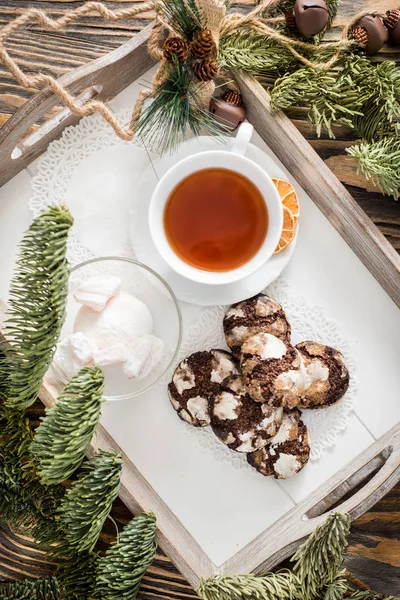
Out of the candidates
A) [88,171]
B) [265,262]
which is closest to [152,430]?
[265,262]

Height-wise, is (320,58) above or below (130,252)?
above

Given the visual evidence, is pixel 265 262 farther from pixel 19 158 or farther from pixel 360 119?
pixel 19 158

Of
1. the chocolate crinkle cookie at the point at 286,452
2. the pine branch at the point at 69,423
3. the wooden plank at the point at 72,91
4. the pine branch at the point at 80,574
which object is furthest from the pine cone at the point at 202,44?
the pine branch at the point at 80,574

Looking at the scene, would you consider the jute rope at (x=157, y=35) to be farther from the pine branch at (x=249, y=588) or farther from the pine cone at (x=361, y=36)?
the pine branch at (x=249, y=588)

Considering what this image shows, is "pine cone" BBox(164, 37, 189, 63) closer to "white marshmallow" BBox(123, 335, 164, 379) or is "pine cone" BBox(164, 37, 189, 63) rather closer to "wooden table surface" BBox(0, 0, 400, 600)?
"wooden table surface" BBox(0, 0, 400, 600)

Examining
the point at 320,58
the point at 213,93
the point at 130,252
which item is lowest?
the point at 130,252

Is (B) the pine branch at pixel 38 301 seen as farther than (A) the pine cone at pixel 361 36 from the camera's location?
No

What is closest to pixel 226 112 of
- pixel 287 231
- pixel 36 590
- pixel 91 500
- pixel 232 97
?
pixel 232 97
